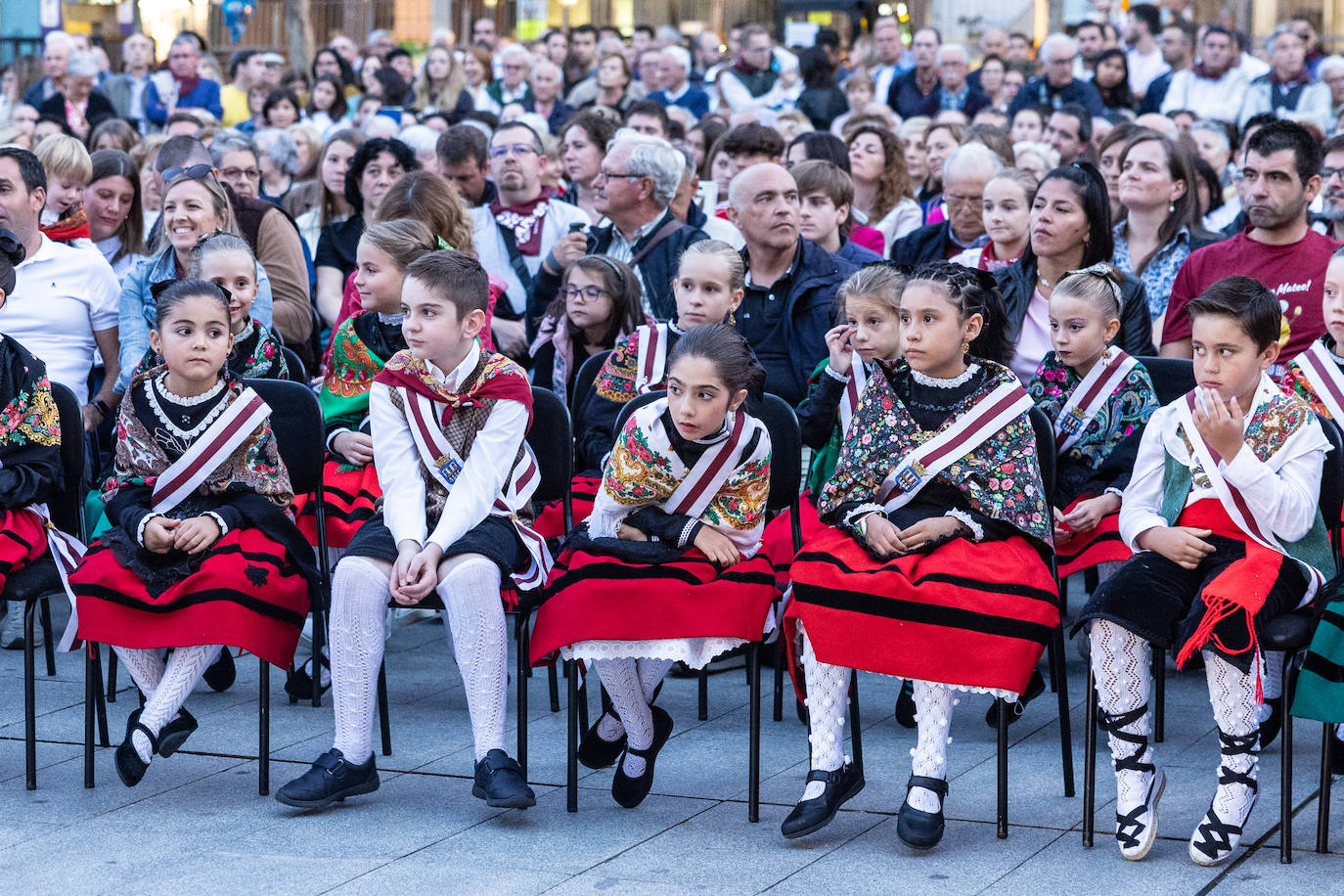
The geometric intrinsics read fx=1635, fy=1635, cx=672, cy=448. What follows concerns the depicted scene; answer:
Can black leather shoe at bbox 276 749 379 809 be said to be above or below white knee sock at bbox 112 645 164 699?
below

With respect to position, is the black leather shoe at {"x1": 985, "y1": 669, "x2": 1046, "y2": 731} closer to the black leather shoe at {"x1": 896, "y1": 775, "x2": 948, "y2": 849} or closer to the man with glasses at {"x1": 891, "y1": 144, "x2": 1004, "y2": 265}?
the black leather shoe at {"x1": 896, "y1": 775, "x2": 948, "y2": 849}

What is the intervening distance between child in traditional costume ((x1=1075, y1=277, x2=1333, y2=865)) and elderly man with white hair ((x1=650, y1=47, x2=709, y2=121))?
8.00m

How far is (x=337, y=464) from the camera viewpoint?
15.5 feet

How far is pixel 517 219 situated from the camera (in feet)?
21.6

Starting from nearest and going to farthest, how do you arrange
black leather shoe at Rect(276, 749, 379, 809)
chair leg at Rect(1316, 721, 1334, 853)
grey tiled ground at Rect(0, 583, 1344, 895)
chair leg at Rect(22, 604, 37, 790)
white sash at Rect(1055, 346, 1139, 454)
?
1. grey tiled ground at Rect(0, 583, 1344, 895)
2. chair leg at Rect(1316, 721, 1334, 853)
3. black leather shoe at Rect(276, 749, 379, 809)
4. chair leg at Rect(22, 604, 37, 790)
5. white sash at Rect(1055, 346, 1139, 454)

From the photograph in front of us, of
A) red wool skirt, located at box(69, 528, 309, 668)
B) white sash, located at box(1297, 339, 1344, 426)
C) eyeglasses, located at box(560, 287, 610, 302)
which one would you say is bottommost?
red wool skirt, located at box(69, 528, 309, 668)

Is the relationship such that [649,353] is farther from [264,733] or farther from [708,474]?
[264,733]

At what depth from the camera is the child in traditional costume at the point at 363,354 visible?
4.64 metres

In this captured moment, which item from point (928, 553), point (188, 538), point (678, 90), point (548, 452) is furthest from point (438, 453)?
point (678, 90)

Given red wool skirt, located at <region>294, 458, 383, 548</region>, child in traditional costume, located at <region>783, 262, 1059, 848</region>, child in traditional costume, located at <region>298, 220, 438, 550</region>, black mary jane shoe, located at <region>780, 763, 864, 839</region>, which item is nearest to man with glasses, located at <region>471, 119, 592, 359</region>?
child in traditional costume, located at <region>298, 220, 438, 550</region>

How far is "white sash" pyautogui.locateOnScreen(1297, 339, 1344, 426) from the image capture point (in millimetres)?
3812

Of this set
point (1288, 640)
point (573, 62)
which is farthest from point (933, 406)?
point (573, 62)

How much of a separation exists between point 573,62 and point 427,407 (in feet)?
32.7

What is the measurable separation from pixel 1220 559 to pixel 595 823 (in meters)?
1.49
